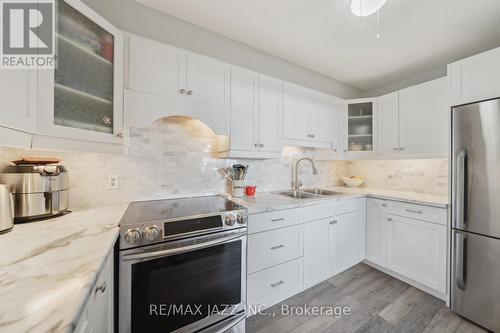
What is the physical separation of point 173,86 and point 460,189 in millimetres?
2516

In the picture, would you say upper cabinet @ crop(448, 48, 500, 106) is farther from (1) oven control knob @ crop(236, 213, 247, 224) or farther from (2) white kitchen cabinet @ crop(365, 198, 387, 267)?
(1) oven control knob @ crop(236, 213, 247, 224)

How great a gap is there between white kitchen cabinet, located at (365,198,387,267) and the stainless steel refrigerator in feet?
1.96

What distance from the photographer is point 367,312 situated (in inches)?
64.7

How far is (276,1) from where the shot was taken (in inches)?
60.1

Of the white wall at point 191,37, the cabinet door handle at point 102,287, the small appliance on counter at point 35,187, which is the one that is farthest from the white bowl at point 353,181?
the small appliance on counter at point 35,187

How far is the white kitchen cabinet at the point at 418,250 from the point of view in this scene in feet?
5.88

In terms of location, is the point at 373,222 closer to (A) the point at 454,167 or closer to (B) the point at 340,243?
(B) the point at 340,243

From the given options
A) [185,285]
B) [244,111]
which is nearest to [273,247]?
[185,285]

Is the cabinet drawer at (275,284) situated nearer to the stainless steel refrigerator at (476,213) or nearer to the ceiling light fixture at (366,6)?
the stainless steel refrigerator at (476,213)

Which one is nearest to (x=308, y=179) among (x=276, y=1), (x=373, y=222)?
(x=373, y=222)

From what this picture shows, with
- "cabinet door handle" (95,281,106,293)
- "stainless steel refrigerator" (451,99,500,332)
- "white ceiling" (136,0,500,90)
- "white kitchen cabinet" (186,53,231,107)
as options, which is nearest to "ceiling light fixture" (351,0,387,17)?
"white ceiling" (136,0,500,90)

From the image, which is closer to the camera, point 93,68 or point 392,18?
point 93,68

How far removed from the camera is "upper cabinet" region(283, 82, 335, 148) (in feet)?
7.10

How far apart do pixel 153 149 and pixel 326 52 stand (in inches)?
85.9
